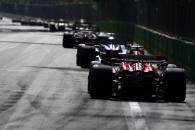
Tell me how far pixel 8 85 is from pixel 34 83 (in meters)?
0.95

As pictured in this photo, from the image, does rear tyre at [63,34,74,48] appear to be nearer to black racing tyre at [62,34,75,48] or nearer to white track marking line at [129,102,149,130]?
black racing tyre at [62,34,75,48]

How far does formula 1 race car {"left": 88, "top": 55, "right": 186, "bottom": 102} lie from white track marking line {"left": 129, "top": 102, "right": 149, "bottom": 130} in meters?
0.90

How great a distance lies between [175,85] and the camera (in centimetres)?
1708

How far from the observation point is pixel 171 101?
17.1 metres

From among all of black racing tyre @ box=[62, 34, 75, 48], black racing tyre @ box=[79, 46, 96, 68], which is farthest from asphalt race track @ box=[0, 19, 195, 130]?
black racing tyre @ box=[62, 34, 75, 48]

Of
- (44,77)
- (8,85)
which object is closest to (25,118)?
(8,85)

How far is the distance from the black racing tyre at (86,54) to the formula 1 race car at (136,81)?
9491 mm

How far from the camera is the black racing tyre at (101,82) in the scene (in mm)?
17000

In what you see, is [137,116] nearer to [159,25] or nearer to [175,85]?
[175,85]

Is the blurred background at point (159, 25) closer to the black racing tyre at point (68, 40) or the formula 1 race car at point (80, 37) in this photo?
the formula 1 race car at point (80, 37)

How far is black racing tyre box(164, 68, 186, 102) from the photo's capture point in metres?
17.0

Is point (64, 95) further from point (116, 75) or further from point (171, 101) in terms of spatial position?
point (171, 101)

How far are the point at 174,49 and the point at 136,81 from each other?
11677 millimetres

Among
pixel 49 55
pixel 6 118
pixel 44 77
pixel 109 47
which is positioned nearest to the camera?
pixel 6 118
